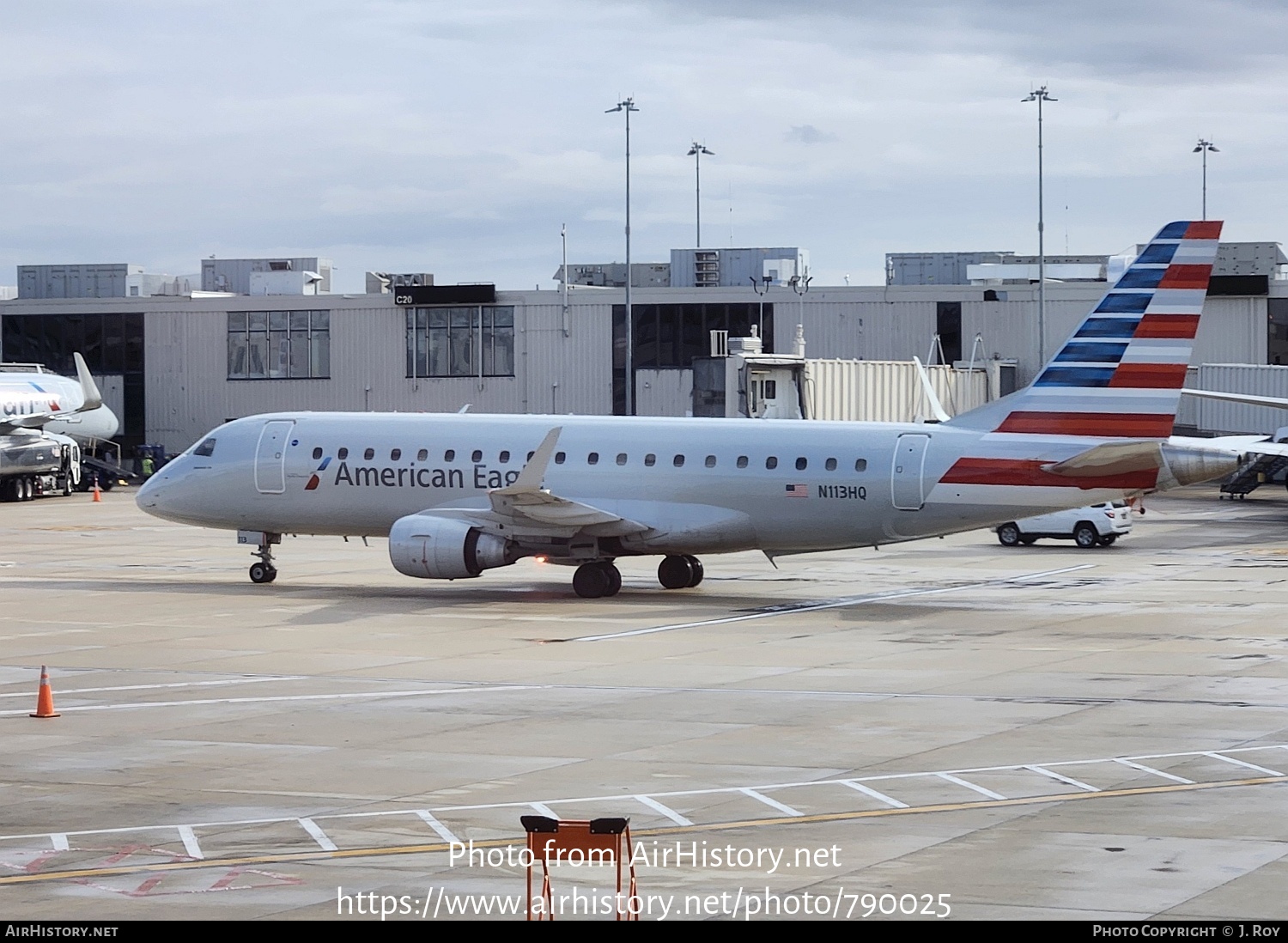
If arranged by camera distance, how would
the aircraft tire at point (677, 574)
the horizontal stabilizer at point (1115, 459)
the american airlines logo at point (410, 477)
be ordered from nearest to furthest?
1. the horizontal stabilizer at point (1115, 459)
2. the american airlines logo at point (410, 477)
3. the aircraft tire at point (677, 574)

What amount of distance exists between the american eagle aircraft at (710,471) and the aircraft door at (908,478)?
35mm

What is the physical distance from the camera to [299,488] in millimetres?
40125

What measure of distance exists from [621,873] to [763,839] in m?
1.72

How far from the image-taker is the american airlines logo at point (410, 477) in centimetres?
3888

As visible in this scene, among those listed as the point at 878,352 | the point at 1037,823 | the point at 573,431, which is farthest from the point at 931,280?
the point at 1037,823

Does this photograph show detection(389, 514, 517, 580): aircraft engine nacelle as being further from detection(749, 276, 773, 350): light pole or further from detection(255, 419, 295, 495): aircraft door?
detection(749, 276, 773, 350): light pole

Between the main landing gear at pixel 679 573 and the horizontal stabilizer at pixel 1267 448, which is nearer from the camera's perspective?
the main landing gear at pixel 679 573

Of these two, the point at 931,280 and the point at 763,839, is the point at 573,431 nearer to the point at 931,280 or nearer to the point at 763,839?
the point at 763,839

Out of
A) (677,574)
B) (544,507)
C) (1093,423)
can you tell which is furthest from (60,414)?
(1093,423)

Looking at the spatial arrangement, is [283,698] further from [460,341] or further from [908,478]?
[460,341]

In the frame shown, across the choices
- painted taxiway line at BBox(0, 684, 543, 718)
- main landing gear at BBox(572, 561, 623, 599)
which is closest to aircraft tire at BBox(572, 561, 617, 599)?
main landing gear at BBox(572, 561, 623, 599)

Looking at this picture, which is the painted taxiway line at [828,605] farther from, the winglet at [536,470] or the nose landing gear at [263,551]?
the nose landing gear at [263,551]

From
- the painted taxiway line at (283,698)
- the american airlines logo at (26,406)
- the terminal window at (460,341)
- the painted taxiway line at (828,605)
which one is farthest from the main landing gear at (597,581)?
the terminal window at (460,341)

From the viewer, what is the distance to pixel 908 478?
119ft
